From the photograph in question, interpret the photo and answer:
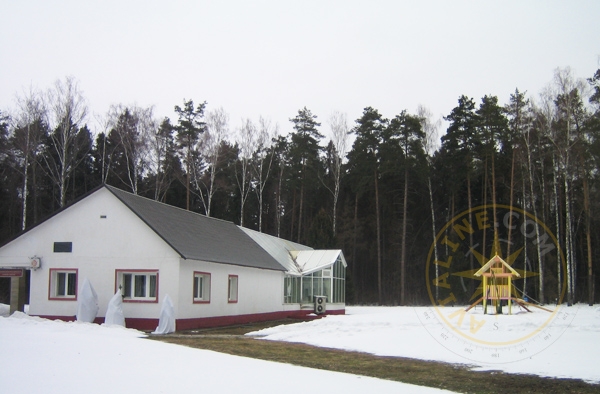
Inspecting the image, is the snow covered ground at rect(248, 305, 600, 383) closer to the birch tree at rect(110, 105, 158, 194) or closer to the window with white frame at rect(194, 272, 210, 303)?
the window with white frame at rect(194, 272, 210, 303)

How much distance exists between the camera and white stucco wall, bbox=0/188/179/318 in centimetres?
2200

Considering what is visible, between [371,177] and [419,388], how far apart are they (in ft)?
123

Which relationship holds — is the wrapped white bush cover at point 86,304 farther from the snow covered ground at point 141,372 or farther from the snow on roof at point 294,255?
Answer: the snow on roof at point 294,255

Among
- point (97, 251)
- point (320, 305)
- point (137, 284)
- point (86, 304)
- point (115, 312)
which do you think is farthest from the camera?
point (320, 305)

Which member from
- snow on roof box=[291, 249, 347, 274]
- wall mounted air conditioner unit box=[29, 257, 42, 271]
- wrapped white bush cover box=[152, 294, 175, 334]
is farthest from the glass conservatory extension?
wall mounted air conditioner unit box=[29, 257, 42, 271]

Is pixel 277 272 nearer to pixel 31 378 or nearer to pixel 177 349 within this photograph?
pixel 177 349

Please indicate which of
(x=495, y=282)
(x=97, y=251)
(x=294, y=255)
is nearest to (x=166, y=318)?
(x=97, y=251)

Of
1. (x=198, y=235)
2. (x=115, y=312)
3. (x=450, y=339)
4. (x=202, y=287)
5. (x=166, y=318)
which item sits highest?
(x=198, y=235)

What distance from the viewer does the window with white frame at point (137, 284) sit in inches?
875

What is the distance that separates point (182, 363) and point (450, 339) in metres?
9.60

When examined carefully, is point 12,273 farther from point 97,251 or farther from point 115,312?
point 115,312

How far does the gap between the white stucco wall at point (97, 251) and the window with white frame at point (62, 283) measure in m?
0.19

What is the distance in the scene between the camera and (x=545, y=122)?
118ft

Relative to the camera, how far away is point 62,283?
23359 mm
